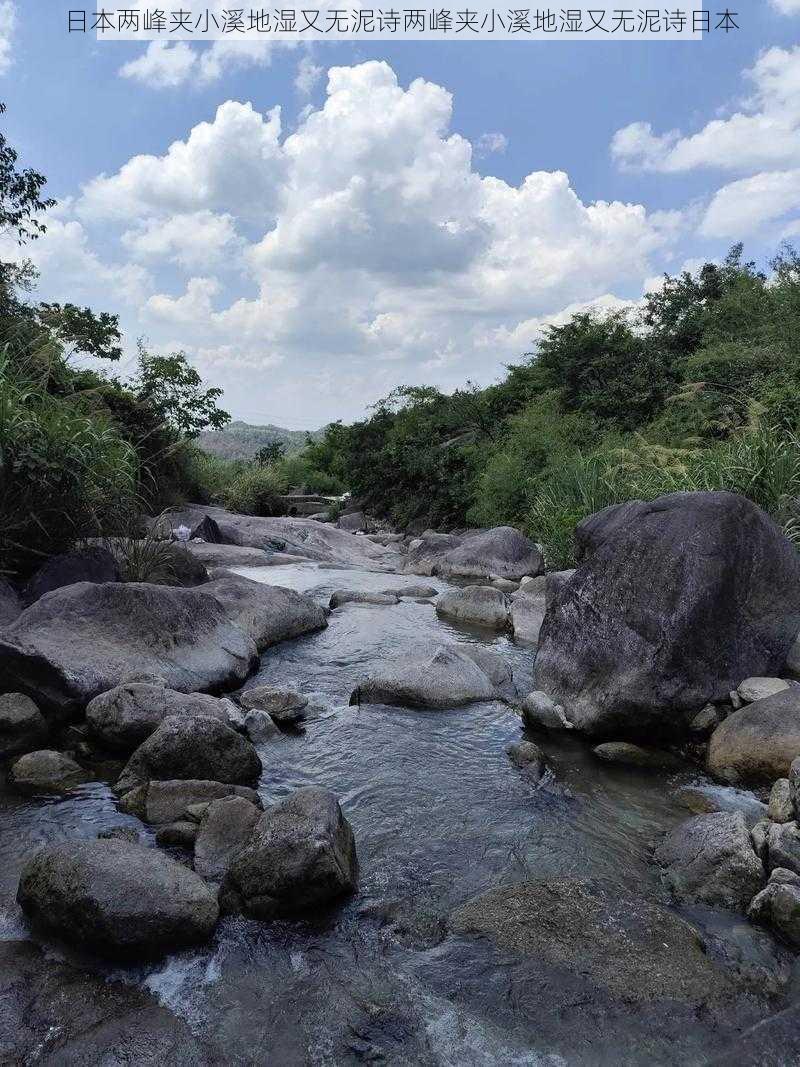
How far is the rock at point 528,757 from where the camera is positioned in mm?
5855

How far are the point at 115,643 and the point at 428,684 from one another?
118 inches

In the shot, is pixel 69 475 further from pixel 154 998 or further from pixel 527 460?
pixel 527 460

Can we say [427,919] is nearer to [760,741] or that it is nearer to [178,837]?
[178,837]

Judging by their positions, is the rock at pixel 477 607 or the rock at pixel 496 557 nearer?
the rock at pixel 477 607

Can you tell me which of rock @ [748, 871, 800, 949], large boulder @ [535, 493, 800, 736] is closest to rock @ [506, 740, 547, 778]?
large boulder @ [535, 493, 800, 736]

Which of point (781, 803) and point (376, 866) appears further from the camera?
point (781, 803)

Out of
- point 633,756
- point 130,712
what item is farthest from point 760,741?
point 130,712

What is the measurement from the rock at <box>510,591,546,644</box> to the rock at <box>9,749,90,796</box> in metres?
6.23

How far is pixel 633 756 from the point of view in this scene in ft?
19.9

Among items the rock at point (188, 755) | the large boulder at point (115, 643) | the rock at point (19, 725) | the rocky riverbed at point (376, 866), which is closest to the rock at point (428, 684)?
the rocky riverbed at point (376, 866)

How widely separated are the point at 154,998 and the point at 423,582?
12.5 m

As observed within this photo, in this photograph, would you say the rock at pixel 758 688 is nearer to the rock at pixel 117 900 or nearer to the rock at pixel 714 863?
the rock at pixel 714 863

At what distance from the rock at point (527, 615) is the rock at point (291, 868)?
6.27 metres

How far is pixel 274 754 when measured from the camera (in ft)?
19.9
